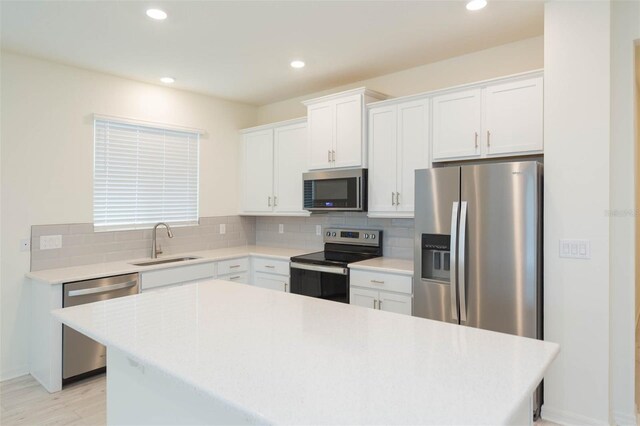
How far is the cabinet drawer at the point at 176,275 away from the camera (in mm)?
3453

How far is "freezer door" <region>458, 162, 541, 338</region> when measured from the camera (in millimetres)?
2400

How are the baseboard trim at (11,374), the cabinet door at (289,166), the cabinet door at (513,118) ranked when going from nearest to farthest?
the cabinet door at (513,118), the baseboard trim at (11,374), the cabinet door at (289,166)

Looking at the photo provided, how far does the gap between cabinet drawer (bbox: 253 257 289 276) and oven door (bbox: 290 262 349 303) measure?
0.39 ft

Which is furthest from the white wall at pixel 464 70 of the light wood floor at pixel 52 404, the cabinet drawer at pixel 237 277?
the light wood floor at pixel 52 404

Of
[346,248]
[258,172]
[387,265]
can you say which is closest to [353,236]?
[346,248]

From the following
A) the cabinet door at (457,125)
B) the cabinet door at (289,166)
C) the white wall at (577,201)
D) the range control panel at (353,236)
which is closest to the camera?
the white wall at (577,201)

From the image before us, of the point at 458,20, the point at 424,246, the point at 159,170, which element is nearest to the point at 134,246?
the point at 159,170

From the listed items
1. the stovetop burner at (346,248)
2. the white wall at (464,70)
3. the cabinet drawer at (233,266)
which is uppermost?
the white wall at (464,70)

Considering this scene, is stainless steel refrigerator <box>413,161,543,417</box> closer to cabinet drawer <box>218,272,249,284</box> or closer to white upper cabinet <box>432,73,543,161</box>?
white upper cabinet <box>432,73,543,161</box>

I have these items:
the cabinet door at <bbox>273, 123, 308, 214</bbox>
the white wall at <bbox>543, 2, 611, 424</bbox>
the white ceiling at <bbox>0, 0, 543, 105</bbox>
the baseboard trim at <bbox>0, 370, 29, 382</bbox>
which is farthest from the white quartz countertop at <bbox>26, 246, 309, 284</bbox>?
the white wall at <bbox>543, 2, 611, 424</bbox>

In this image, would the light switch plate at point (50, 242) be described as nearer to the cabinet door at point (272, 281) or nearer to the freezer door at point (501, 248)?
the cabinet door at point (272, 281)

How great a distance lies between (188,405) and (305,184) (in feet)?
9.23

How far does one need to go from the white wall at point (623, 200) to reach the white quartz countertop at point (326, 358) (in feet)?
4.89

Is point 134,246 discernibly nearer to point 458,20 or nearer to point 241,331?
point 241,331
